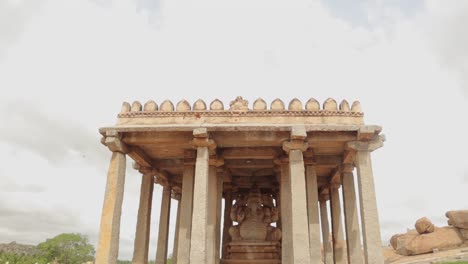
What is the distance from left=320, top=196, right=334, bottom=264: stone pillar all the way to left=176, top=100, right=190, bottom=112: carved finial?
11.6 metres

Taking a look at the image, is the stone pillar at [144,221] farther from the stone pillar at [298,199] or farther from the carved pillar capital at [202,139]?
the stone pillar at [298,199]

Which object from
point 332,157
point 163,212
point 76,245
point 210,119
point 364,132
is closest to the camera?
point 364,132

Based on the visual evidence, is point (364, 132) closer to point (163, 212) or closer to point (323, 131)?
point (323, 131)

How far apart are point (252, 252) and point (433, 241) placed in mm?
23633

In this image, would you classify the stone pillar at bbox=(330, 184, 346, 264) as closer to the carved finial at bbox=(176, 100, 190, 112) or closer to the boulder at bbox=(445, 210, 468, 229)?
the carved finial at bbox=(176, 100, 190, 112)

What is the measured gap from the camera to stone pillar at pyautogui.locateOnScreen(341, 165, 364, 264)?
13648 mm

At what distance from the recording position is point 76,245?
271 ft

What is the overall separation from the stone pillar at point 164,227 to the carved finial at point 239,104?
7125mm

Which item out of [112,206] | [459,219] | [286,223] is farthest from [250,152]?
[459,219]

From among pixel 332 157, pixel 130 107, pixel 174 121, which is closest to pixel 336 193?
pixel 332 157

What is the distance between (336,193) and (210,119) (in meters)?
8.97

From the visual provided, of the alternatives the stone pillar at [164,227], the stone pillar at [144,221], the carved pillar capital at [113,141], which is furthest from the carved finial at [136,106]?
the stone pillar at [164,227]

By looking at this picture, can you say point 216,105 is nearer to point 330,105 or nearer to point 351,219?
point 330,105

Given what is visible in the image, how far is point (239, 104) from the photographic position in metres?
13.0
